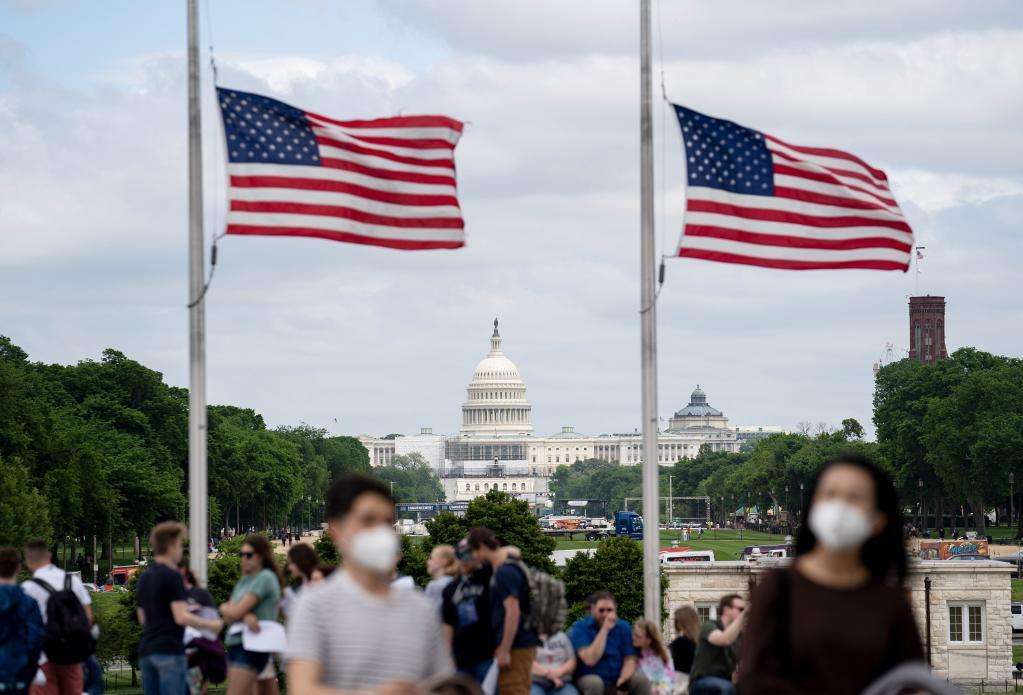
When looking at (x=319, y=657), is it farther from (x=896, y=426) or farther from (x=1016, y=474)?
(x=896, y=426)

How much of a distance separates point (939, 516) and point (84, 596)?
111255 mm

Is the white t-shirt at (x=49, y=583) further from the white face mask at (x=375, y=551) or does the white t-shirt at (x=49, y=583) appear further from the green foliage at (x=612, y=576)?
the green foliage at (x=612, y=576)

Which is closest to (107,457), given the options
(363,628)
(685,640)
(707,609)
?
(707,609)

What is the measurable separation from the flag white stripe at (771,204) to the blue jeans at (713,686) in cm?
→ 579

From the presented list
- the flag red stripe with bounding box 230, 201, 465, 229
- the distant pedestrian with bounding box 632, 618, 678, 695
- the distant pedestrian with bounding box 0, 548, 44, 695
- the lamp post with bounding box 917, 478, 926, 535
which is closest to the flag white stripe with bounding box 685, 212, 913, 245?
the flag red stripe with bounding box 230, 201, 465, 229

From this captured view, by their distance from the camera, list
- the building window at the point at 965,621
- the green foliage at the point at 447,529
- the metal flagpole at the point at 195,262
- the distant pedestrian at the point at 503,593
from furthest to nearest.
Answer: the green foliage at the point at 447,529 → the building window at the point at 965,621 → the metal flagpole at the point at 195,262 → the distant pedestrian at the point at 503,593

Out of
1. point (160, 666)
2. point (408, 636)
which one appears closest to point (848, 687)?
point (408, 636)

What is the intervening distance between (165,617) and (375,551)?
7.92 m

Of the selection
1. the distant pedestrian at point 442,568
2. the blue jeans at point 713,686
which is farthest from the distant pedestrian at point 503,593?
the blue jeans at point 713,686

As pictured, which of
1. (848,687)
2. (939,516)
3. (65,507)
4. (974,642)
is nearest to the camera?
(848,687)

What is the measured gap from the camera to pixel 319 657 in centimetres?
712

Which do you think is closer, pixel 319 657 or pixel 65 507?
pixel 319 657

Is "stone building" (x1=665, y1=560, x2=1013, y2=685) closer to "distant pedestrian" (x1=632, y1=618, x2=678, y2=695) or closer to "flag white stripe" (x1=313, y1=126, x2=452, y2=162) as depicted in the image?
"flag white stripe" (x1=313, y1=126, x2=452, y2=162)

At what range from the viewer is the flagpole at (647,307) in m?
19.3
